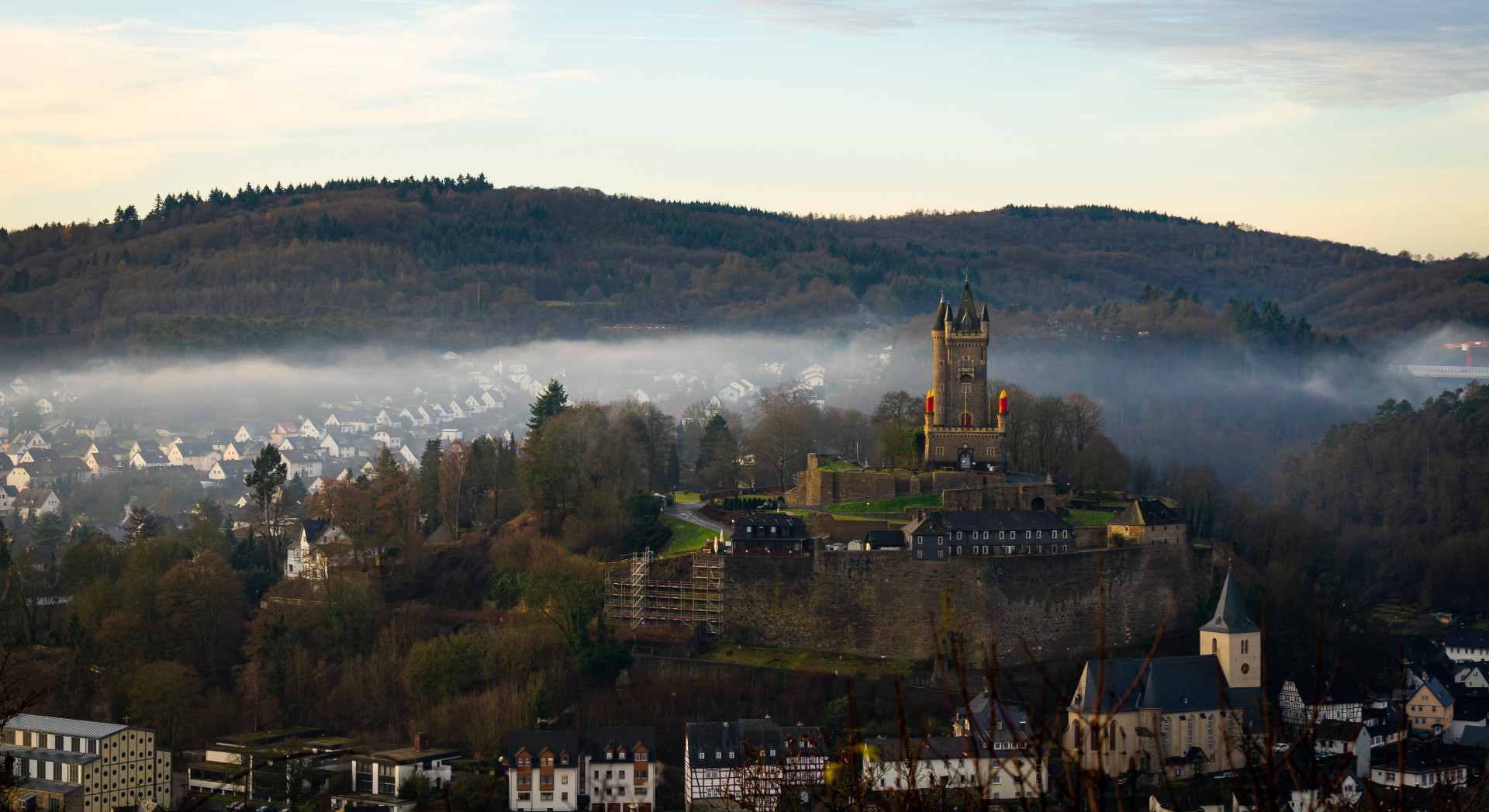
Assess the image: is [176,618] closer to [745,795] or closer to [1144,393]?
[745,795]

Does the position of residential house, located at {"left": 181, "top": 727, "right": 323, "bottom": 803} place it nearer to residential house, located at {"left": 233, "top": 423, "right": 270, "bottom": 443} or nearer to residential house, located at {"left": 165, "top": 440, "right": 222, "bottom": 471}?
residential house, located at {"left": 165, "top": 440, "right": 222, "bottom": 471}

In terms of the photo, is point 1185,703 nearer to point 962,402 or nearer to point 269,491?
point 962,402

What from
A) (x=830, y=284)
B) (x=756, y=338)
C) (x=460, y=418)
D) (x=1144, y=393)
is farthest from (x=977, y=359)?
(x=830, y=284)

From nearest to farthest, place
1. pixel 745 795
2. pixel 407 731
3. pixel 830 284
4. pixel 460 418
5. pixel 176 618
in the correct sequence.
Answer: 1. pixel 745 795
2. pixel 407 731
3. pixel 176 618
4. pixel 460 418
5. pixel 830 284

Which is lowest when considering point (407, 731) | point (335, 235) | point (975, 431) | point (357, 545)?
point (407, 731)

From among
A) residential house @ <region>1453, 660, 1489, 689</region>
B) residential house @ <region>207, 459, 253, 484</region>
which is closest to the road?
residential house @ <region>1453, 660, 1489, 689</region>
